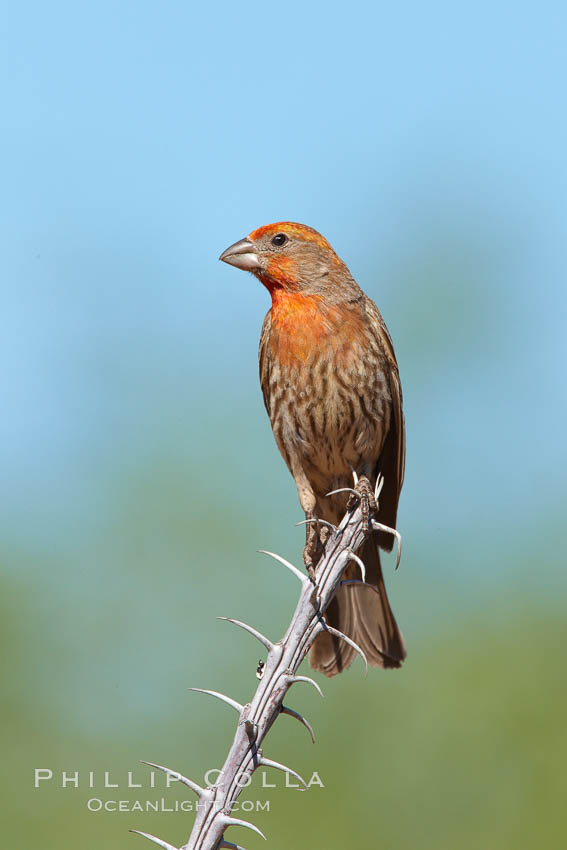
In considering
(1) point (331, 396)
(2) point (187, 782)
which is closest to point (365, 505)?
(1) point (331, 396)

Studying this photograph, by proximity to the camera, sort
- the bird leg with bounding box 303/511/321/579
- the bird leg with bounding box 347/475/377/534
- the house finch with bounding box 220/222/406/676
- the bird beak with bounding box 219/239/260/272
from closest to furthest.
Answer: the bird leg with bounding box 347/475/377/534 → the bird leg with bounding box 303/511/321/579 → the house finch with bounding box 220/222/406/676 → the bird beak with bounding box 219/239/260/272

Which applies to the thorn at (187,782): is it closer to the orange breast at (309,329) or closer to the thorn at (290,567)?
the thorn at (290,567)

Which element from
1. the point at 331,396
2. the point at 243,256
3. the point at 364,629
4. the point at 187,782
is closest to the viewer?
the point at 187,782

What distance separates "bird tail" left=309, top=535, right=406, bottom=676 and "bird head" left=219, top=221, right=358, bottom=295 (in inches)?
54.7

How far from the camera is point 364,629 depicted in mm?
4891

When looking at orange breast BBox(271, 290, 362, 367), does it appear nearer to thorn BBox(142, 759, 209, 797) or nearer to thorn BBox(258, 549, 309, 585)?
thorn BBox(258, 549, 309, 585)

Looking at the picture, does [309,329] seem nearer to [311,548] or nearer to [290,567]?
[311,548]

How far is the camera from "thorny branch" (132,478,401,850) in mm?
2322

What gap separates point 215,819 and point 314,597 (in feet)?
2.71

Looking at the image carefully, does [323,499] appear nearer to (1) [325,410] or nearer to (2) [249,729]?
(1) [325,410]

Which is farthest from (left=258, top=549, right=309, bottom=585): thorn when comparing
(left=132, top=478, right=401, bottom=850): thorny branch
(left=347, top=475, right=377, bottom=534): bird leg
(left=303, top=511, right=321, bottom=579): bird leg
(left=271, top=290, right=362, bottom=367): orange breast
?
(left=271, top=290, right=362, bottom=367): orange breast

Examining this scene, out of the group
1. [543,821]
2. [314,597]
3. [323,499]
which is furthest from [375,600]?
[543,821]

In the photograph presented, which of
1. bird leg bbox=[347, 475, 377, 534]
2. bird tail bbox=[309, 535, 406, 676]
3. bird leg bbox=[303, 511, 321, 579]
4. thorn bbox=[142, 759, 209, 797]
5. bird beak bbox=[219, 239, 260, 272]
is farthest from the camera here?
bird beak bbox=[219, 239, 260, 272]

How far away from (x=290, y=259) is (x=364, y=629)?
1.98 m
